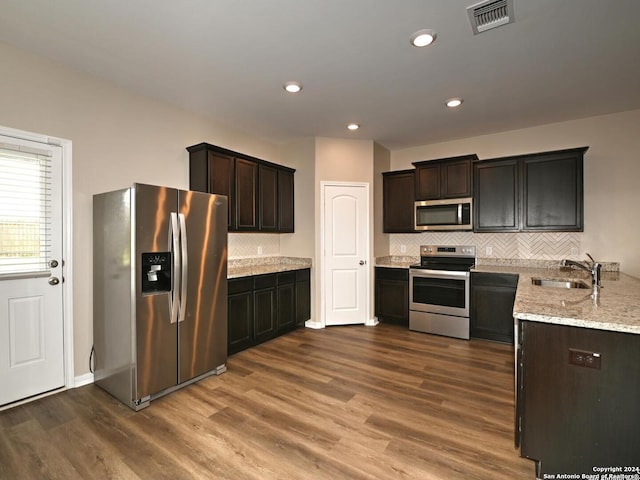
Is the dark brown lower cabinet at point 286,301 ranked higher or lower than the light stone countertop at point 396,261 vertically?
lower

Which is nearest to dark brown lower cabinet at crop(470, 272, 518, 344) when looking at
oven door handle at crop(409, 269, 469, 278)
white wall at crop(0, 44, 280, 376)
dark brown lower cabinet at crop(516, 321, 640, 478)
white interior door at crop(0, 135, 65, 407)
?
oven door handle at crop(409, 269, 469, 278)

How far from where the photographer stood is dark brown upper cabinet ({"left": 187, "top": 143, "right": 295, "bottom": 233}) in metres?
3.57

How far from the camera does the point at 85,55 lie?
8.33 feet

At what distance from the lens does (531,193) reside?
394 centimetres

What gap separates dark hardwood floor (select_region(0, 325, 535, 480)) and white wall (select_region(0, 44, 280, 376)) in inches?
35.2

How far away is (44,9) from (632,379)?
13.1 feet

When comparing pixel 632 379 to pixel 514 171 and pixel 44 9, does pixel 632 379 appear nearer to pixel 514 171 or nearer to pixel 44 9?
pixel 514 171

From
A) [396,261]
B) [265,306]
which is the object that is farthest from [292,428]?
[396,261]

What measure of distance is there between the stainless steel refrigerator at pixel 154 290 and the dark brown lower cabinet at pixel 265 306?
17.6 inches

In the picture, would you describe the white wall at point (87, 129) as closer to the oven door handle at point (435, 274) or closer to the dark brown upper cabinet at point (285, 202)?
the dark brown upper cabinet at point (285, 202)

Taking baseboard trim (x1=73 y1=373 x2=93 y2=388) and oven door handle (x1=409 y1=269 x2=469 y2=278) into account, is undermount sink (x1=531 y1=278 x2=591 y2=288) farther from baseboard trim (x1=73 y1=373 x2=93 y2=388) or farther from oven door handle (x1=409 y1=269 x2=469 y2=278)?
baseboard trim (x1=73 y1=373 x2=93 y2=388)

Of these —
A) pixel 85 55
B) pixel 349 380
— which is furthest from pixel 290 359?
pixel 85 55

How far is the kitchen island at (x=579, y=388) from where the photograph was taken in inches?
57.7

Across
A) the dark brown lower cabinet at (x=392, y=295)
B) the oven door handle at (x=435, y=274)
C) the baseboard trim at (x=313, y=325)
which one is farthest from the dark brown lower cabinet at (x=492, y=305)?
the baseboard trim at (x=313, y=325)
